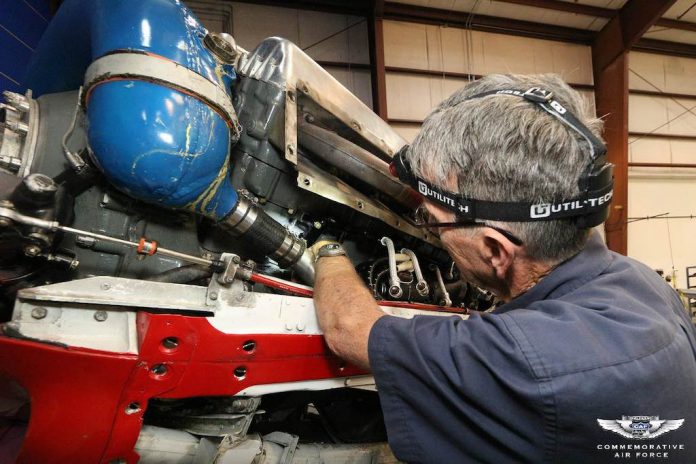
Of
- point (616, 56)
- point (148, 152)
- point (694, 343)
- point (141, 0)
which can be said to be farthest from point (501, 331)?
point (616, 56)

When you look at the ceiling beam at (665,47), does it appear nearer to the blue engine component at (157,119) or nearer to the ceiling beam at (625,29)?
the ceiling beam at (625,29)

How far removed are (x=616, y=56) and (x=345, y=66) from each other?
3997 mm

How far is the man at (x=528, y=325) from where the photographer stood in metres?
0.59

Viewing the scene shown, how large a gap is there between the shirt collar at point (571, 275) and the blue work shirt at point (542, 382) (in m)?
0.04

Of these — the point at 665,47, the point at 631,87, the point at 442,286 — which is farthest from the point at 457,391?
the point at 665,47

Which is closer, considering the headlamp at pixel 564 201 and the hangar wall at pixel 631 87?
the headlamp at pixel 564 201

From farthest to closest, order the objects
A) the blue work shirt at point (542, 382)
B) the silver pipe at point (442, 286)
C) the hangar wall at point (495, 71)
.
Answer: the hangar wall at point (495, 71) < the silver pipe at point (442, 286) < the blue work shirt at point (542, 382)

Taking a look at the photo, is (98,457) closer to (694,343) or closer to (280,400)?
(280,400)

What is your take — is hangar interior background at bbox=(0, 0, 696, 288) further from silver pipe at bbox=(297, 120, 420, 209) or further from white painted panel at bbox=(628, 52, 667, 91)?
silver pipe at bbox=(297, 120, 420, 209)

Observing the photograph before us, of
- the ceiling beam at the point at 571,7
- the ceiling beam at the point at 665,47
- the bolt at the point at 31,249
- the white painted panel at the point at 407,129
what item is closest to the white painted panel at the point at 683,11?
the ceiling beam at the point at 665,47

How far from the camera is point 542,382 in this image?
578mm

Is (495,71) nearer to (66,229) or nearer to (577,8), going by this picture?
(577,8)

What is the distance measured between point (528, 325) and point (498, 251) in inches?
9.8

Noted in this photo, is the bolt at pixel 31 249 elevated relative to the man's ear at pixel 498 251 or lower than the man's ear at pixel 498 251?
elevated
